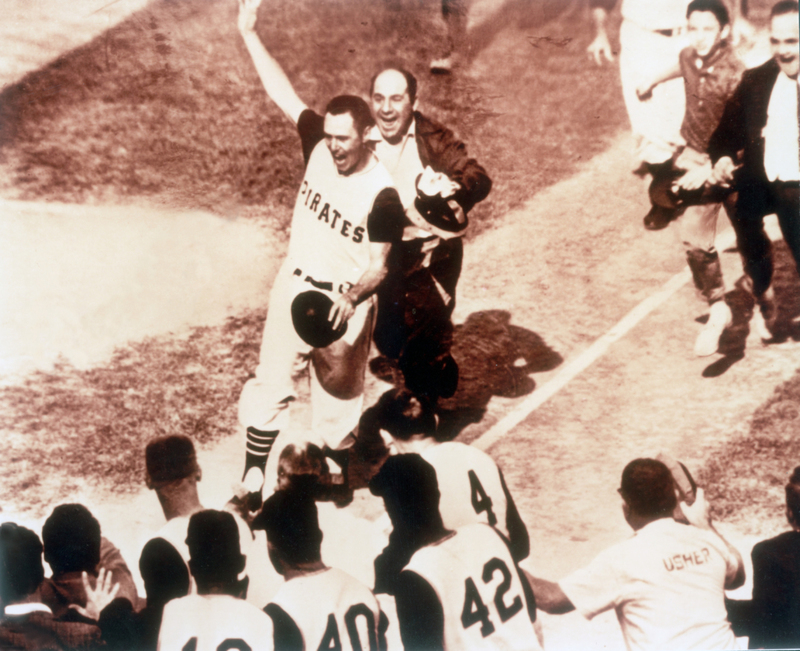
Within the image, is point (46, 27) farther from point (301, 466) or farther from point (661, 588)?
point (661, 588)

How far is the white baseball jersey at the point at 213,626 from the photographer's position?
308cm

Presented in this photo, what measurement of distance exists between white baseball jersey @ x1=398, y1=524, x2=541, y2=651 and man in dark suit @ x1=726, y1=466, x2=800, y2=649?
1088 millimetres

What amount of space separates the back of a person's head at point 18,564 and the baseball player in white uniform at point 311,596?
1092mm

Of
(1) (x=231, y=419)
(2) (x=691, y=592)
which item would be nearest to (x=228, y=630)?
(1) (x=231, y=419)

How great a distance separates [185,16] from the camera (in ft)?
11.0

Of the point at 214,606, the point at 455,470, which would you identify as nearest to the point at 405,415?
the point at 455,470

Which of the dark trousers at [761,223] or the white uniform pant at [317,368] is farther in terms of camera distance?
the dark trousers at [761,223]

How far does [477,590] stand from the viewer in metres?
3.15

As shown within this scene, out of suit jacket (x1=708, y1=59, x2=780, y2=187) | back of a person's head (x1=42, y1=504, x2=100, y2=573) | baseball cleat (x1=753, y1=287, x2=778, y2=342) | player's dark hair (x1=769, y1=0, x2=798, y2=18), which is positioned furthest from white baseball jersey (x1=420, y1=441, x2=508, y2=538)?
player's dark hair (x1=769, y1=0, x2=798, y2=18)

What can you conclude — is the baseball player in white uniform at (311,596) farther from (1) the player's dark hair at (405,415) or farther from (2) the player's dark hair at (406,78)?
(2) the player's dark hair at (406,78)

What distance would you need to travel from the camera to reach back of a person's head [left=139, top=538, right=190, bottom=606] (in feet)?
10.5

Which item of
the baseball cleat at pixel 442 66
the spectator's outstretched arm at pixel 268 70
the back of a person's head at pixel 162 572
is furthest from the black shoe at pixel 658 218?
the back of a person's head at pixel 162 572

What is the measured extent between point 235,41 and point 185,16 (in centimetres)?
28

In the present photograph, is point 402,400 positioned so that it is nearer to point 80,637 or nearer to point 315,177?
point 315,177
